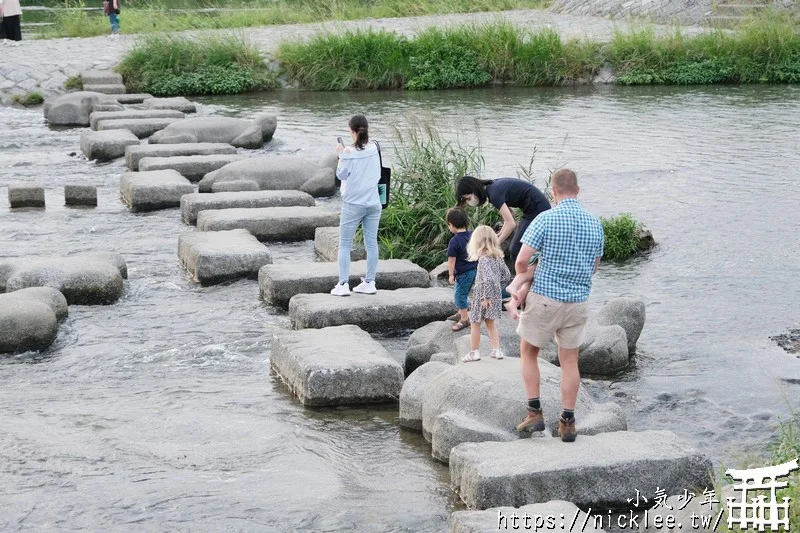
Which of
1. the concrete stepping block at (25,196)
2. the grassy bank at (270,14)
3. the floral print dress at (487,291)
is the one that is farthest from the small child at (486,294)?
the grassy bank at (270,14)

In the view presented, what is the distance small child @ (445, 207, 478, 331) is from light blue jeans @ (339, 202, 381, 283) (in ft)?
3.44

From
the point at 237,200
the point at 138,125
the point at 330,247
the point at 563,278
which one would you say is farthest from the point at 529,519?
the point at 138,125

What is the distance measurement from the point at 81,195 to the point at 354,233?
5.61m

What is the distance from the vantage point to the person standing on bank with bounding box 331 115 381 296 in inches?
356

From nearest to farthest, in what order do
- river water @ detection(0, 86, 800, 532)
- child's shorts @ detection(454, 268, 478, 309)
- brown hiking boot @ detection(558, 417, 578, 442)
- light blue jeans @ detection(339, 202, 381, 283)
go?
river water @ detection(0, 86, 800, 532), brown hiking boot @ detection(558, 417, 578, 442), child's shorts @ detection(454, 268, 478, 309), light blue jeans @ detection(339, 202, 381, 283)

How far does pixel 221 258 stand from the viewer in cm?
1044

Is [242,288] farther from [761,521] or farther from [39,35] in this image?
[39,35]

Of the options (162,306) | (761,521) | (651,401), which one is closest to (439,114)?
(162,306)

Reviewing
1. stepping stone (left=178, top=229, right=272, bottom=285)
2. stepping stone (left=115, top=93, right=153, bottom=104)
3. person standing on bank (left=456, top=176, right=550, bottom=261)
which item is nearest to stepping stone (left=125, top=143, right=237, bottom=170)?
stepping stone (left=178, top=229, right=272, bottom=285)

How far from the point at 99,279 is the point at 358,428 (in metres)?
3.63

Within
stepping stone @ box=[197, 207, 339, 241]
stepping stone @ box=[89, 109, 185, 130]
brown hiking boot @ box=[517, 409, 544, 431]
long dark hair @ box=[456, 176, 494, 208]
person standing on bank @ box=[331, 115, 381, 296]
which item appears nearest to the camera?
brown hiking boot @ box=[517, 409, 544, 431]

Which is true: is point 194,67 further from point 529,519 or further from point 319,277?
point 529,519

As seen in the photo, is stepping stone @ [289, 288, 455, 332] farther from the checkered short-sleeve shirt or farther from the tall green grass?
the tall green grass

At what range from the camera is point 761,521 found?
4.78 metres
